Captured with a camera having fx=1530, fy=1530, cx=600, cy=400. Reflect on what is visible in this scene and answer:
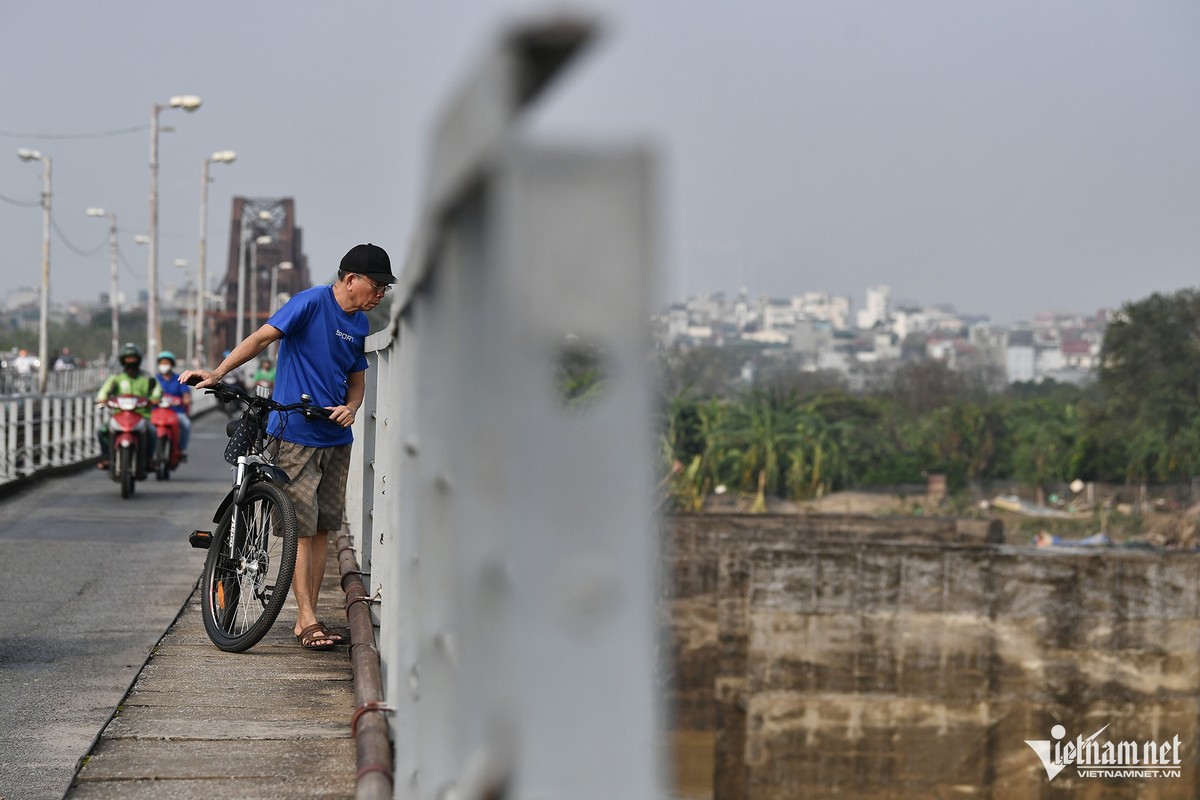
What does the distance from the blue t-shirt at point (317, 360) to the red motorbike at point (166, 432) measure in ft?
36.5

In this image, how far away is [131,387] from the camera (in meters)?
15.2

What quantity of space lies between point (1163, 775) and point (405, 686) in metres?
38.0

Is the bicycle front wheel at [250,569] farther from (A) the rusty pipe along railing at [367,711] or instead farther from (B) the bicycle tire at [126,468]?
(B) the bicycle tire at [126,468]

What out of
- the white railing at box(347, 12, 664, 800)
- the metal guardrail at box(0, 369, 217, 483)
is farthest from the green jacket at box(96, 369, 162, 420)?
the white railing at box(347, 12, 664, 800)

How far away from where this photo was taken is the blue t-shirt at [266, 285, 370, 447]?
19.3ft

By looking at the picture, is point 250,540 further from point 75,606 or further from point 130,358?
point 130,358

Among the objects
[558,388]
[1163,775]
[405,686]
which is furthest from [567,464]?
[1163,775]

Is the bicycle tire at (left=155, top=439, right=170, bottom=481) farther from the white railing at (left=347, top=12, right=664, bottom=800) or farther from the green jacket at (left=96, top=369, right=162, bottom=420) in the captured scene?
the white railing at (left=347, top=12, right=664, bottom=800)

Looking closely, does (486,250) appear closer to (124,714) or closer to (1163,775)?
(124,714)

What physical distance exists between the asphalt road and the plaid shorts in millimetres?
821

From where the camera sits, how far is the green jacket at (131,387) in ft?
49.3

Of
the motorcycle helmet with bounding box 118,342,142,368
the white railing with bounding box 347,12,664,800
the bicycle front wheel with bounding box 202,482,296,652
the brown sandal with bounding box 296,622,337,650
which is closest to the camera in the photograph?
the white railing with bounding box 347,12,664,800
